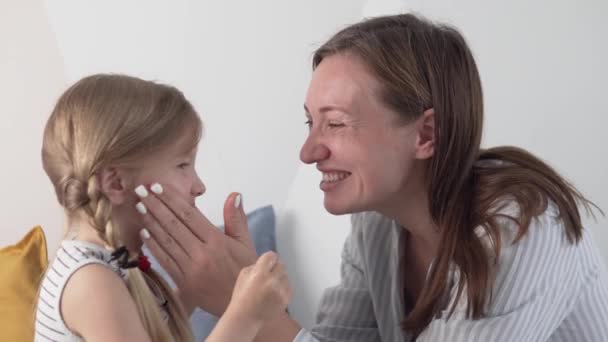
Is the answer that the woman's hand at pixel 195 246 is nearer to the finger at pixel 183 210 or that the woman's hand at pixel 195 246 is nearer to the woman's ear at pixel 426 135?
the finger at pixel 183 210

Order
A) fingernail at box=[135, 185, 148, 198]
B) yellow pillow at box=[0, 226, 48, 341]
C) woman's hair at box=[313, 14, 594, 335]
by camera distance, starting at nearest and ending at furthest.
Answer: fingernail at box=[135, 185, 148, 198] → woman's hair at box=[313, 14, 594, 335] → yellow pillow at box=[0, 226, 48, 341]

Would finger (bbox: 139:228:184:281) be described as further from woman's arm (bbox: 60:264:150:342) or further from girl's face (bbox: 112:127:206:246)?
woman's arm (bbox: 60:264:150:342)

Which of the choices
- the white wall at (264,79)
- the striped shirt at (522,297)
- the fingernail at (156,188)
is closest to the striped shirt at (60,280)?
the fingernail at (156,188)

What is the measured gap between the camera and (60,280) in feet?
3.51

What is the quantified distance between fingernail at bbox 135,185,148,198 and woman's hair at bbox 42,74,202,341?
0.10 feet

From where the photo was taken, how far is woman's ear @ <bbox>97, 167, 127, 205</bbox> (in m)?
1.12

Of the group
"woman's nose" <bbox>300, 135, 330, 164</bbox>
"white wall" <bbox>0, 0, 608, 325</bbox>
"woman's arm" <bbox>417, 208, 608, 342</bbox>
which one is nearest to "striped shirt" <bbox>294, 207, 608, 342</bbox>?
"woman's arm" <bbox>417, 208, 608, 342</bbox>

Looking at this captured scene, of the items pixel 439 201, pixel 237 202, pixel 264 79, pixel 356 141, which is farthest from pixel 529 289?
pixel 264 79

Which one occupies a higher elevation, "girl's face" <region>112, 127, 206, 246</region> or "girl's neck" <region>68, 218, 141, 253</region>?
"girl's face" <region>112, 127, 206, 246</region>

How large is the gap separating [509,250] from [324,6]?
103 centimetres

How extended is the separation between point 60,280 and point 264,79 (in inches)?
43.7

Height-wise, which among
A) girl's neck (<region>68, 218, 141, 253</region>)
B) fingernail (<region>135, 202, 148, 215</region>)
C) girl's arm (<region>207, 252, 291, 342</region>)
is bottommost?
girl's arm (<region>207, 252, 291, 342</region>)

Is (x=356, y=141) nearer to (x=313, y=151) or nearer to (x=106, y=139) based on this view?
(x=313, y=151)

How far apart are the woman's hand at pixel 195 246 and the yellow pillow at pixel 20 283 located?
0.59m
